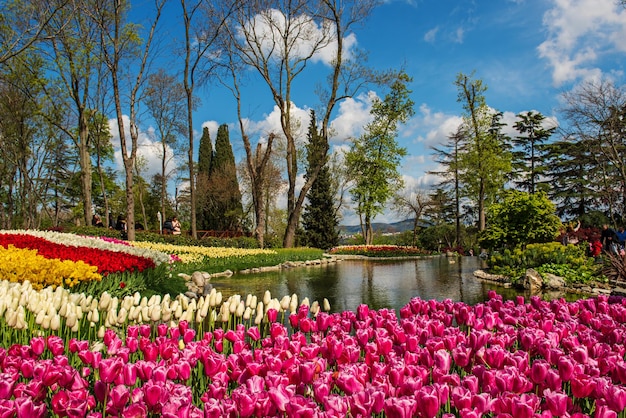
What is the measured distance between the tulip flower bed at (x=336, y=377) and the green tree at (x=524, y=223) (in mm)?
9848

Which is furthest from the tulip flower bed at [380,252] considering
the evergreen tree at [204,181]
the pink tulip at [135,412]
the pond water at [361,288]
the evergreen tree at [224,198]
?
the pink tulip at [135,412]

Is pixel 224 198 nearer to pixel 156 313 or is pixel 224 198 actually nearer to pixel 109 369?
pixel 156 313

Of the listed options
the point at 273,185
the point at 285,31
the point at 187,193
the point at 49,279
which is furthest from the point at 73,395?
the point at 187,193

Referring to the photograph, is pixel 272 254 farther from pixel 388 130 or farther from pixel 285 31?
pixel 388 130

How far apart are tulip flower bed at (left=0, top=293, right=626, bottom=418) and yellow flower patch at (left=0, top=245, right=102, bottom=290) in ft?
9.61

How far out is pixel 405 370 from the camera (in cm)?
207

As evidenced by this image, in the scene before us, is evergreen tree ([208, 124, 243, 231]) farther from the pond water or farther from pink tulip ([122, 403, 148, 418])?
pink tulip ([122, 403, 148, 418])

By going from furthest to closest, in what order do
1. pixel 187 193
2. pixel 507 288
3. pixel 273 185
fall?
pixel 187 193
pixel 273 185
pixel 507 288

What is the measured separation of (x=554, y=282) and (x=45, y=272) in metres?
8.40

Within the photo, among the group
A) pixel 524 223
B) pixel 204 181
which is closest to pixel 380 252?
pixel 524 223

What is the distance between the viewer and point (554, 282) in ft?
29.5

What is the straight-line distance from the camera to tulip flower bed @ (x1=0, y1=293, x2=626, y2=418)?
5.37ft

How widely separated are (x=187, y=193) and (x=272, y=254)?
109ft

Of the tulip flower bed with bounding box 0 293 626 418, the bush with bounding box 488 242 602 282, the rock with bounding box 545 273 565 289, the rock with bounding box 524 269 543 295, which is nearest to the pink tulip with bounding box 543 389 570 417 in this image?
the tulip flower bed with bounding box 0 293 626 418
